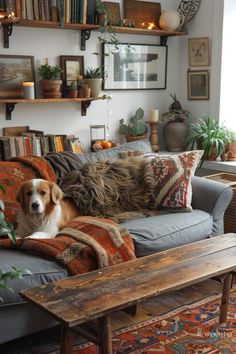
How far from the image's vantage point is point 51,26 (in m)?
3.70

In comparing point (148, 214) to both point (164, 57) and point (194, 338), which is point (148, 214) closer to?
point (194, 338)

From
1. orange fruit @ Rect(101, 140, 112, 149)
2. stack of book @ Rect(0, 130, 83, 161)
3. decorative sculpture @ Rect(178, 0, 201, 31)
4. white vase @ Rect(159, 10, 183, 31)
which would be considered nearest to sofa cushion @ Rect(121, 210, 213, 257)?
stack of book @ Rect(0, 130, 83, 161)

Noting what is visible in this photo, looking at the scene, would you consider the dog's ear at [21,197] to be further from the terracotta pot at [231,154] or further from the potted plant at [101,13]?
the terracotta pot at [231,154]

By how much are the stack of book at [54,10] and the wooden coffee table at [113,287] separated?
2.16 metres

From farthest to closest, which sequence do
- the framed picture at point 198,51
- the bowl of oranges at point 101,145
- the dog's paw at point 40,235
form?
the framed picture at point 198,51, the bowl of oranges at point 101,145, the dog's paw at point 40,235

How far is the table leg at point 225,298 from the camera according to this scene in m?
2.49

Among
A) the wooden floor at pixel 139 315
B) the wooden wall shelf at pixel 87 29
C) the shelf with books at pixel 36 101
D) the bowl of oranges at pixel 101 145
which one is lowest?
the wooden floor at pixel 139 315

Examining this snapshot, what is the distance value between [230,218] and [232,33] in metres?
1.81

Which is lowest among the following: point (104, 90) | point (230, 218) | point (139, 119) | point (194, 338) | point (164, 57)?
point (194, 338)

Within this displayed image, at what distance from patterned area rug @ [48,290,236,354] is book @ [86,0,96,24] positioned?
242 cm

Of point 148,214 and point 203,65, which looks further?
point 203,65

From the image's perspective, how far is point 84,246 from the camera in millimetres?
2342

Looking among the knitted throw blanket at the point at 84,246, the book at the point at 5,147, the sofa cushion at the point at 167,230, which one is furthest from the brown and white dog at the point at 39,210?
the book at the point at 5,147

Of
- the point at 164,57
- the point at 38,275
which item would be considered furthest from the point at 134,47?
the point at 38,275
